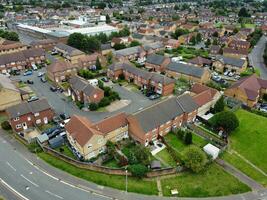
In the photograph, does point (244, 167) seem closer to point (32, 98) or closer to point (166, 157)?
point (166, 157)

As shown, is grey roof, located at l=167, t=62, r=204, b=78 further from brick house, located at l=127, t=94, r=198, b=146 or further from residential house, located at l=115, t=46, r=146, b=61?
brick house, located at l=127, t=94, r=198, b=146

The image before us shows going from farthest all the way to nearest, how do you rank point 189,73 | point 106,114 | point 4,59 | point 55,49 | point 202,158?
point 55,49 < point 4,59 < point 189,73 < point 106,114 < point 202,158

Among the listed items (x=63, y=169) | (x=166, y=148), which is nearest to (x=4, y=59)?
(x=63, y=169)

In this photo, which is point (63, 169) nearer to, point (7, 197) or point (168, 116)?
point (7, 197)

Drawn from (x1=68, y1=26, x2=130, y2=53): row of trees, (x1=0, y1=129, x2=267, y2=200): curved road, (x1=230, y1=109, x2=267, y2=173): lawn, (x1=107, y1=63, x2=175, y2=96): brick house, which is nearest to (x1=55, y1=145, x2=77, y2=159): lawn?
(x1=0, y1=129, x2=267, y2=200): curved road

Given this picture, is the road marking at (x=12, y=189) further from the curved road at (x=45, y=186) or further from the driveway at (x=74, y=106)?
the driveway at (x=74, y=106)
